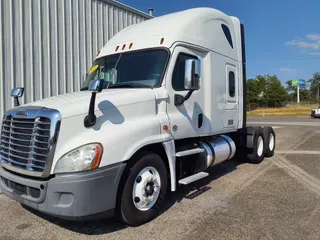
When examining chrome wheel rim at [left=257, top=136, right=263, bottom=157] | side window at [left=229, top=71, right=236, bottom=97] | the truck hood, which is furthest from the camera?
chrome wheel rim at [left=257, top=136, right=263, bottom=157]

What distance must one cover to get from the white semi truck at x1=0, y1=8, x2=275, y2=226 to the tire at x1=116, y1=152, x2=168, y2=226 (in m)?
0.01

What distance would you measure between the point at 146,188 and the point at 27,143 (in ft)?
5.36

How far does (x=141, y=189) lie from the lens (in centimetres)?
423

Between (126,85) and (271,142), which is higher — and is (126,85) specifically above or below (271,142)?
above

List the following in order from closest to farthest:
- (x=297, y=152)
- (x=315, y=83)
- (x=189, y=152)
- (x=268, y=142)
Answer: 1. (x=189, y=152)
2. (x=268, y=142)
3. (x=297, y=152)
4. (x=315, y=83)

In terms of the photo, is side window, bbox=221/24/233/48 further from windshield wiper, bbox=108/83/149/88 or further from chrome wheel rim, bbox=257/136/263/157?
chrome wheel rim, bbox=257/136/263/157

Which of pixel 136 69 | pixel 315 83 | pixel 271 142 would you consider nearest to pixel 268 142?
pixel 271 142

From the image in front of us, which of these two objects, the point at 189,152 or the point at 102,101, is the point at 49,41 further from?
the point at 189,152

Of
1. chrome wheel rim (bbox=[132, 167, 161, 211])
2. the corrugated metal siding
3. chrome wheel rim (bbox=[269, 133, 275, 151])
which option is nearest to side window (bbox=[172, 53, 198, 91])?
chrome wheel rim (bbox=[132, 167, 161, 211])

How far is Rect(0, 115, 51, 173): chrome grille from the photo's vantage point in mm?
3668

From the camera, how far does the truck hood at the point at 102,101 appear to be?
380 cm

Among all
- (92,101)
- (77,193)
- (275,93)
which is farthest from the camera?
(275,93)

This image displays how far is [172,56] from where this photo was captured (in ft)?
16.1

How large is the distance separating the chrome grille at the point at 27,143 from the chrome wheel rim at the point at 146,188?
123 cm
